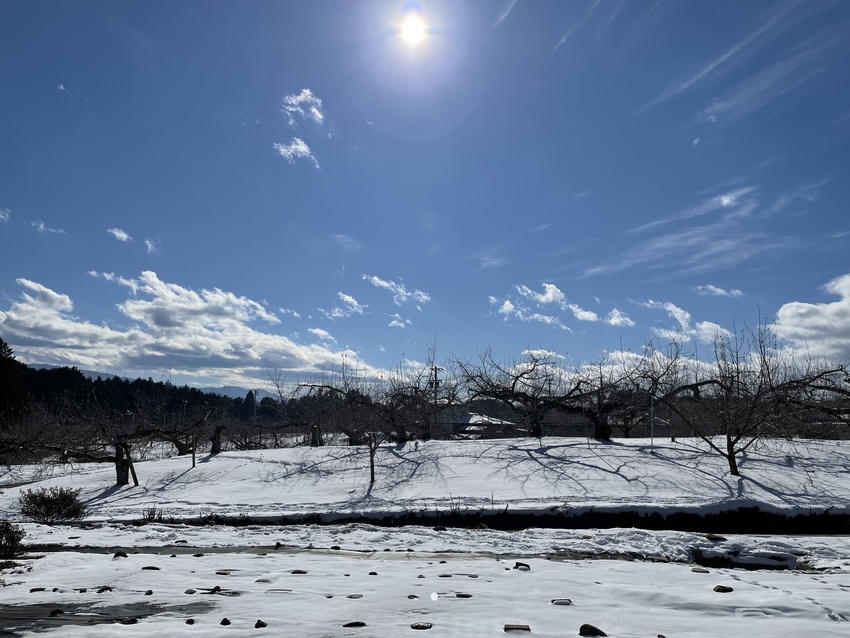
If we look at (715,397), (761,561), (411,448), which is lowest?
(761,561)

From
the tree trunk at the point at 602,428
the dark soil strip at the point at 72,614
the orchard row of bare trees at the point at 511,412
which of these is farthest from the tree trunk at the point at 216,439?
the dark soil strip at the point at 72,614

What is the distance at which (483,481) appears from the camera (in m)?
17.2

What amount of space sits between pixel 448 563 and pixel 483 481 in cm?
1008

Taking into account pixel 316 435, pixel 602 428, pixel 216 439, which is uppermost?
pixel 602 428

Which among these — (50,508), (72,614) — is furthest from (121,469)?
(72,614)

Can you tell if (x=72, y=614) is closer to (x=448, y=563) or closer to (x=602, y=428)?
(x=448, y=563)

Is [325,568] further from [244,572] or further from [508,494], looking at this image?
[508,494]

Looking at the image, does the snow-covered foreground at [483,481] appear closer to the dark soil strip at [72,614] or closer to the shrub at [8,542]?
the shrub at [8,542]

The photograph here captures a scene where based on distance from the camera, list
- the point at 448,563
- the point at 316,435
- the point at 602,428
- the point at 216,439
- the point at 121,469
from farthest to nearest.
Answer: the point at 316,435 < the point at 216,439 < the point at 602,428 < the point at 121,469 < the point at 448,563

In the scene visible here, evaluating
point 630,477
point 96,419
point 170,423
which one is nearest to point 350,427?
point 170,423

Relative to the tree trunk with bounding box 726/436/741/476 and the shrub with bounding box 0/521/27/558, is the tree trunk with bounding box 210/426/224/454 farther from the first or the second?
the tree trunk with bounding box 726/436/741/476

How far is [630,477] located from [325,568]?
39.8 feet

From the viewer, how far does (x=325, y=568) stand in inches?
273

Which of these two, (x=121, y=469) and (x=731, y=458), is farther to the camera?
(x=121, y=469)
